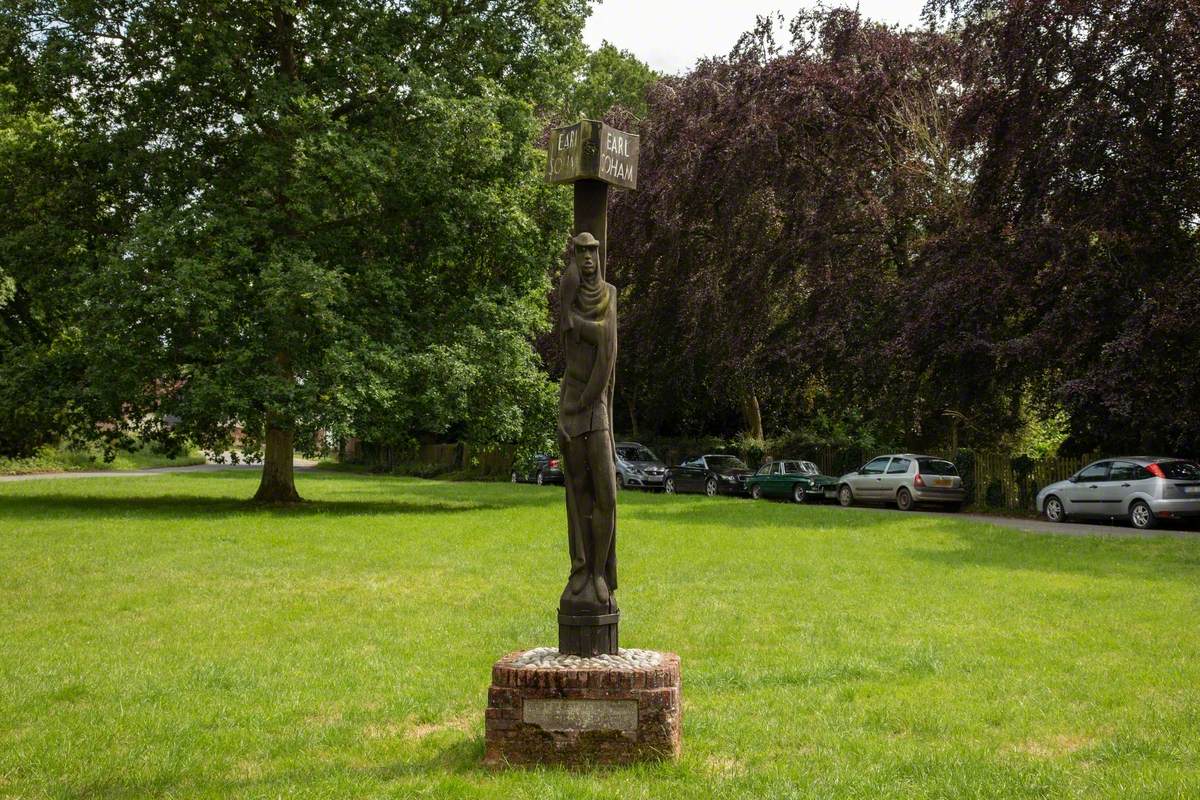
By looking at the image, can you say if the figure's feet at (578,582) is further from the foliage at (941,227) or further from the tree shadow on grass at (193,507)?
the tree shadow on grass at (193,507)

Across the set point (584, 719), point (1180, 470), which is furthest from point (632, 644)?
point (1180, 470)

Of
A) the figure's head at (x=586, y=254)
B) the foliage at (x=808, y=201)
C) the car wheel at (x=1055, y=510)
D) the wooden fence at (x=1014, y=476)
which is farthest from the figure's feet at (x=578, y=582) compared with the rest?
the wooden fence at (x=1014, y=476)

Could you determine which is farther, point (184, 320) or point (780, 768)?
point (184, 320)

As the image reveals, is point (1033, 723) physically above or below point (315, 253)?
below

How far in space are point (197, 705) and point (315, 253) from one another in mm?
18936

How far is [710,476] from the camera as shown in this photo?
38594 mm

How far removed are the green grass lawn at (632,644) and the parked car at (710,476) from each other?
60.5 ft

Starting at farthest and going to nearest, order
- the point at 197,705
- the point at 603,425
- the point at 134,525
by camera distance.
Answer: the point at 134,525, the point at 197,705, the point at 603,425

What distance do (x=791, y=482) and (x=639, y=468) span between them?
7.59 metres

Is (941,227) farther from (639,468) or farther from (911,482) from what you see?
(639,468)

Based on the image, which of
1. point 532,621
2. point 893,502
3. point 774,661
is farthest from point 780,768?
point 893,502

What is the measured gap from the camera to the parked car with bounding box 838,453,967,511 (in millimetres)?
30516

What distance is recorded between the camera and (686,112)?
→ 34.2 metres

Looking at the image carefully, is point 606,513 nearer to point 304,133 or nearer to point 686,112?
point 304,133
